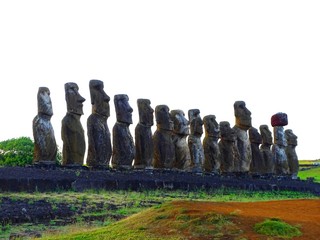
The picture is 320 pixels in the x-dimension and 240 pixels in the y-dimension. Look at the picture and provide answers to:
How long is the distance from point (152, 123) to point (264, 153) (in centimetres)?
824

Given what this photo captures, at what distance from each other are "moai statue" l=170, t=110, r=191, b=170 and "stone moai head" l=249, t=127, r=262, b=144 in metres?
4.76

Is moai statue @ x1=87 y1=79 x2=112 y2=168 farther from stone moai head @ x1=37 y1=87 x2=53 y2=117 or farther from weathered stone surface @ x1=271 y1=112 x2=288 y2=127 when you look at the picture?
weathered stone surface @ x1=271 y1=112 x2=288 y2=127

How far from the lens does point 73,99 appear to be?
18.9 metres

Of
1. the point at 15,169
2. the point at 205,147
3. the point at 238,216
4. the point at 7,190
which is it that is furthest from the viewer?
the point at 205,147

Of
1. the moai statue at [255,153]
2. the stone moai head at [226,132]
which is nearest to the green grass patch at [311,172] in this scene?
the moai statue at [255,153]

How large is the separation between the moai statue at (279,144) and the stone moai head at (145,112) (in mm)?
9689

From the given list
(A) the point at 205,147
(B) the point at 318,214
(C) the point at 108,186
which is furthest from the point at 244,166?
(B) the point at 318,214

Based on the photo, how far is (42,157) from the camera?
1762 centimetres

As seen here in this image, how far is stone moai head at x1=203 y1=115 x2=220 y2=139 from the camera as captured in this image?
83.1 feet

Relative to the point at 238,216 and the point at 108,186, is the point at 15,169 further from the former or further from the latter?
the point at 238,216

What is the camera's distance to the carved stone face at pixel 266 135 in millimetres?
28672

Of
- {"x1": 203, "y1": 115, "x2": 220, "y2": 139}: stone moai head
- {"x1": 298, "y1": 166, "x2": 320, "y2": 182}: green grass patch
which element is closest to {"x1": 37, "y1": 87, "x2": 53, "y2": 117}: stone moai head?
{"x1": 203, "y1": 115, "x2": 220, "y2": 139}: stone moai head

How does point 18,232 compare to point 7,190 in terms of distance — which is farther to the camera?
point 7,190

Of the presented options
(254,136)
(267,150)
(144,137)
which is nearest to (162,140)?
(144,137)
